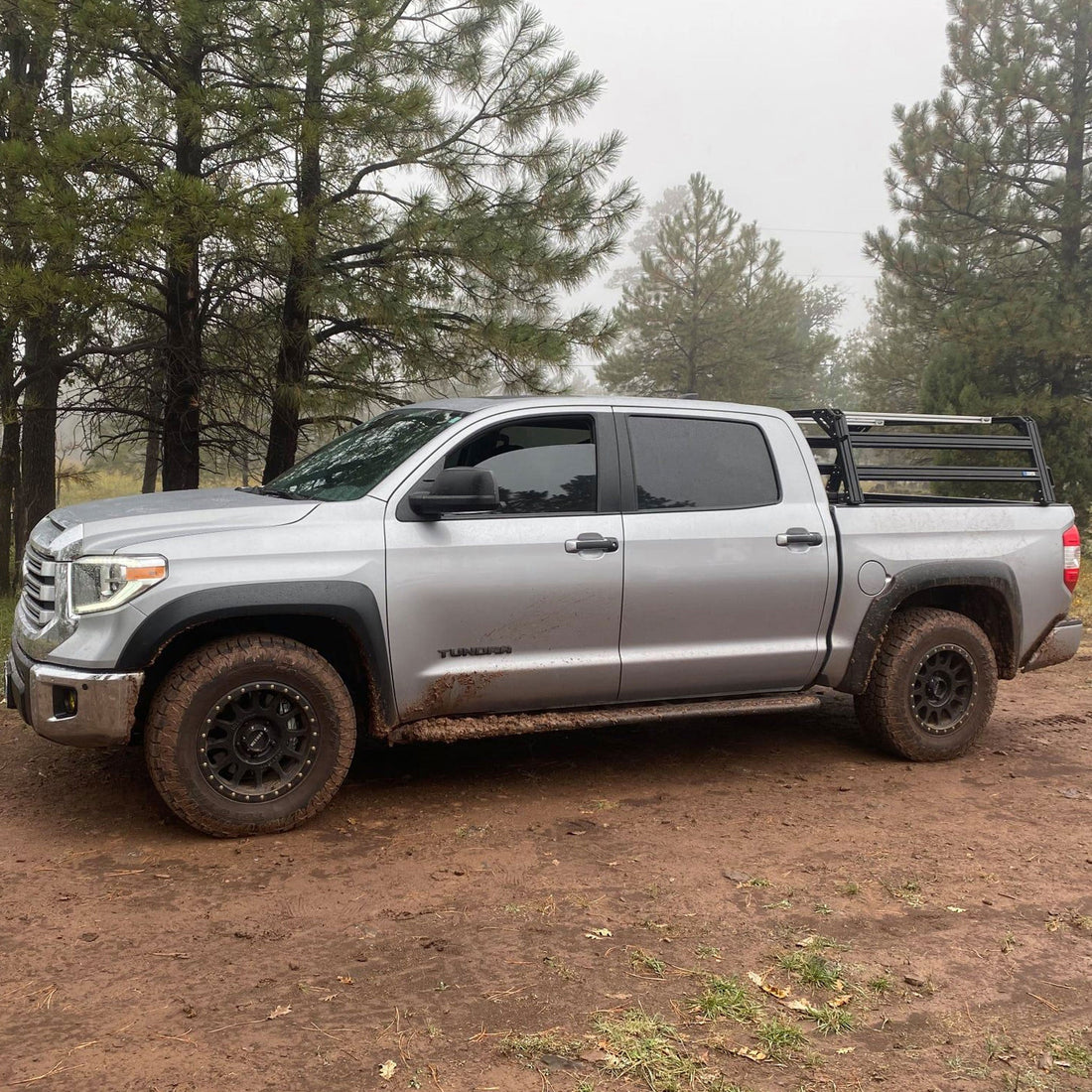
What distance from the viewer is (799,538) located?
5.82 meters

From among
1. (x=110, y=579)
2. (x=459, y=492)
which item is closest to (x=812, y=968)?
(x=459, y=492)

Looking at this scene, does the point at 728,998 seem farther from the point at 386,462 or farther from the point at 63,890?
the point at 386,462

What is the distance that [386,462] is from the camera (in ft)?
17.6

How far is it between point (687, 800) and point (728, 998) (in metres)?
2.05

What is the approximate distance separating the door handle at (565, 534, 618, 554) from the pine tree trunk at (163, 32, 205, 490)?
5.28m

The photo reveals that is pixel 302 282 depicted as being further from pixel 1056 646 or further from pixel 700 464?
pixel 1056 646

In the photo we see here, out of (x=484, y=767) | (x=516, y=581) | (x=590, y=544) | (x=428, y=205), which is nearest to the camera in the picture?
(x=516, y=581)

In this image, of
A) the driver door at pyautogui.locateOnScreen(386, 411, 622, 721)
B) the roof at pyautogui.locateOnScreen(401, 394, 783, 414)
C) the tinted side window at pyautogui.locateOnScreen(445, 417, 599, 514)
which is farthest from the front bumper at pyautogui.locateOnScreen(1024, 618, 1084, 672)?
the tinted side window at pyautogui.locateOnScreen(445, 417, 599, 514)

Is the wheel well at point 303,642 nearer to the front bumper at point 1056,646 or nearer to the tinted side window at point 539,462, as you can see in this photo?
the tinted side window at point 539,462

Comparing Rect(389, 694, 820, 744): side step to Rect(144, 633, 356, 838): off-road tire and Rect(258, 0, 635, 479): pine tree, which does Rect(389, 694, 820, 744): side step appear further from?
Rect(258, 0, 635, 479): pine tree

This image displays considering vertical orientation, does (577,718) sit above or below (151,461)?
below

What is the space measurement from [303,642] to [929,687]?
11.1 feet

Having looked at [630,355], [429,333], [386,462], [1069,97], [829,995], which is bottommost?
[829,995]

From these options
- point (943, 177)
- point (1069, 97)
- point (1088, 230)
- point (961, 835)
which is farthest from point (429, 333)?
point (1088, 230)
